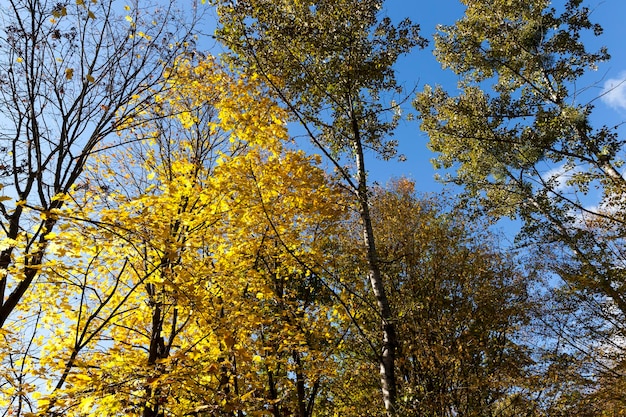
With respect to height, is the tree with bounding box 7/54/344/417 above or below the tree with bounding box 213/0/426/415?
below

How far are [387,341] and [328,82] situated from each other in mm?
4910

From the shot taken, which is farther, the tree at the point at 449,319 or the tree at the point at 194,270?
the tree at the point at 449,319

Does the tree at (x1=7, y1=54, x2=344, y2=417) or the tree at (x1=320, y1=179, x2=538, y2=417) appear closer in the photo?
the tree at (x1=7, y1=54, x2=344, y2=417)

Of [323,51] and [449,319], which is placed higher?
[323,51]

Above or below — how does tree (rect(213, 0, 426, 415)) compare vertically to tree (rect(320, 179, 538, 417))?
above

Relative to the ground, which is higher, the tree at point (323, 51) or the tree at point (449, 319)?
the tree at point (323, 51)

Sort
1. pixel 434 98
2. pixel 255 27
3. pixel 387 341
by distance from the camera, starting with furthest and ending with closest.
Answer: pixel 434 98
pixel 255 27
pixel 387 341

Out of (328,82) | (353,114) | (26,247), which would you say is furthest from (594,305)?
(26,247)

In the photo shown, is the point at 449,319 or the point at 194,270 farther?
the point at 449,319

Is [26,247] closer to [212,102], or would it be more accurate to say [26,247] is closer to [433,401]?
[212,102]

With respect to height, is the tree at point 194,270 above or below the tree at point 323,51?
below

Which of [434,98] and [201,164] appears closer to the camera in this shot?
[201,164]

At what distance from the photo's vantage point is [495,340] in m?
9.52

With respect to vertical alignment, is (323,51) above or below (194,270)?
above
